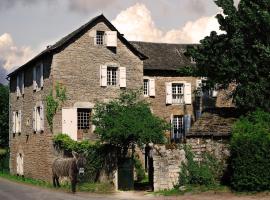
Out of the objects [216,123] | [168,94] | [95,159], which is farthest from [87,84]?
[216,123]

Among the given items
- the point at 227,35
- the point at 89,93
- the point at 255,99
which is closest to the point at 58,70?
the point at 89,93

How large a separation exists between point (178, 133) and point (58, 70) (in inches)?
431

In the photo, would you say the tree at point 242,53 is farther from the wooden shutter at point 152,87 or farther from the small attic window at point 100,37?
the wooden shutter at point 152,87

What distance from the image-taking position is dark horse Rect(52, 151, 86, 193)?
26.0 meters

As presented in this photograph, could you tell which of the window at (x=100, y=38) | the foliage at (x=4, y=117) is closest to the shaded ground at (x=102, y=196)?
the window at (x=100, y=38)

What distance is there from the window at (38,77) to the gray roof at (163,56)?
7.44m

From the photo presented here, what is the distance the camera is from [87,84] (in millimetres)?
32000

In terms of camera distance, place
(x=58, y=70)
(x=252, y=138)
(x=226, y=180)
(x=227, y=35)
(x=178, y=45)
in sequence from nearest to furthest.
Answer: (x=252, y=138) < (x=226, y=180) < (x=227, y=35) < (x=58, y=70) < (x=178, y=45)

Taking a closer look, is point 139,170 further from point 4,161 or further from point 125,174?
point 4,161

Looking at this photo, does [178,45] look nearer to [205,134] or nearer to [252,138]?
[205,134]

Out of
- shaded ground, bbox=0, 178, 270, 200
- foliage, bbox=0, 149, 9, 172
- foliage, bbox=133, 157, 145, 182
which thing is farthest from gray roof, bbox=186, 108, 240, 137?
foliage, bbox=0, 149, 9, 172

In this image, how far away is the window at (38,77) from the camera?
33438mm

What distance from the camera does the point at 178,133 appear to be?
37562 mm

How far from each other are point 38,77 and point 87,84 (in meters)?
4.26
